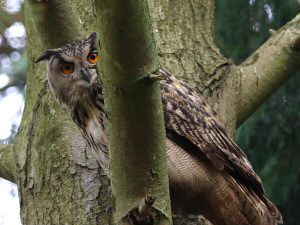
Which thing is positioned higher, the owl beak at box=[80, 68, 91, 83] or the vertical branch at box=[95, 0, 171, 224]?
the owl beak at box=[80, 68, 91, 83]

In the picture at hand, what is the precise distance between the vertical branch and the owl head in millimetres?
906

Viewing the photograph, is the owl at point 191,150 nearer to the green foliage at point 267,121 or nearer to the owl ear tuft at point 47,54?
the owl ear tuft at point 47,54

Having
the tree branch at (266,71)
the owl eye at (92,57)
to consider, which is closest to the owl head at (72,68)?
the owl eye at (92,57)

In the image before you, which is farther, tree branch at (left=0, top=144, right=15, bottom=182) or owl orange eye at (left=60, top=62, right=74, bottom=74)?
tree branch at (left=0, top=144, right=15, bottom=182)

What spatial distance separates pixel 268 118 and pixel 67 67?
261 cm

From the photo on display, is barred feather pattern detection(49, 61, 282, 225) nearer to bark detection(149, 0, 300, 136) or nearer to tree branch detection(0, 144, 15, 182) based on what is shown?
bark detection(149, 0, 300, 136)

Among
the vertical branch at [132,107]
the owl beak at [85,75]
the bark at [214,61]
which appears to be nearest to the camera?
the vertical branch at [132,107]

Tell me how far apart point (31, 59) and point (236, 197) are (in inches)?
45.5

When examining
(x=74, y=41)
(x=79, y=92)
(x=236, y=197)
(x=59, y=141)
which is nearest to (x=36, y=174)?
(x=59, y=141)

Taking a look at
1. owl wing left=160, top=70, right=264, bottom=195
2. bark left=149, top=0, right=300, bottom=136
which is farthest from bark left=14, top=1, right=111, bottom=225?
bark left=149, top=0, right=300, bottom=136

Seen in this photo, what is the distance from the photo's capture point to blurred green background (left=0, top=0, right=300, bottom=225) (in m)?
5.25

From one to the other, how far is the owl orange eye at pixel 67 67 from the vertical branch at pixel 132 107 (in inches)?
40.4

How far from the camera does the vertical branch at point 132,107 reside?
1.81 metres

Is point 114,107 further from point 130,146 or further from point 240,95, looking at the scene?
point 240,95
